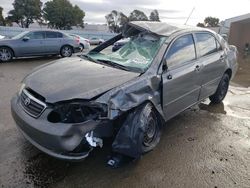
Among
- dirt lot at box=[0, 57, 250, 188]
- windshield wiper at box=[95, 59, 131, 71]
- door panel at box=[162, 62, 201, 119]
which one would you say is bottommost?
dirt lot at box=[0, 57, 250, 188]

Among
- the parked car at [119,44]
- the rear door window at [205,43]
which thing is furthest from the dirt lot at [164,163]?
the parked car at [119,44]

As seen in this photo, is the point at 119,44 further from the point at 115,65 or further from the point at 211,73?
the point at 211,73

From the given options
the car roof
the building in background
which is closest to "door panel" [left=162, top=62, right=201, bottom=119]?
the car roof

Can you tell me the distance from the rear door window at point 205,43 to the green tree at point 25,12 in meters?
60.7

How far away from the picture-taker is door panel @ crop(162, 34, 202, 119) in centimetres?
385

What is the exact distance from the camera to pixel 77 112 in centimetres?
294

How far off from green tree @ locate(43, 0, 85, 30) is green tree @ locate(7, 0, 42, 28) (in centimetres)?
196

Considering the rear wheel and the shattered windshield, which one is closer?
the rear wheel

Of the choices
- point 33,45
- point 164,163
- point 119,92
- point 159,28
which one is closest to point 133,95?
point 119,92

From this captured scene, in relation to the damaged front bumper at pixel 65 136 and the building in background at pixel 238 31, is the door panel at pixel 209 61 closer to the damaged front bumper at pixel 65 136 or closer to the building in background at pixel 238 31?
the damaged front bumper at pixel 65 136

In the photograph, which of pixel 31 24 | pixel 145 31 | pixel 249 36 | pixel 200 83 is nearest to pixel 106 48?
pixel 145 31

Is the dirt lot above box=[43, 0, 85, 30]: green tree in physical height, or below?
below

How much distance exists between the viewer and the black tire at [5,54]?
10875 millimetres

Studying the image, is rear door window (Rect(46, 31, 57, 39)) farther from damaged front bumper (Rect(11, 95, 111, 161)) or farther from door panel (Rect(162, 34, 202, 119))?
damaged front bumper (Rect(11, 95, 111, 161))
